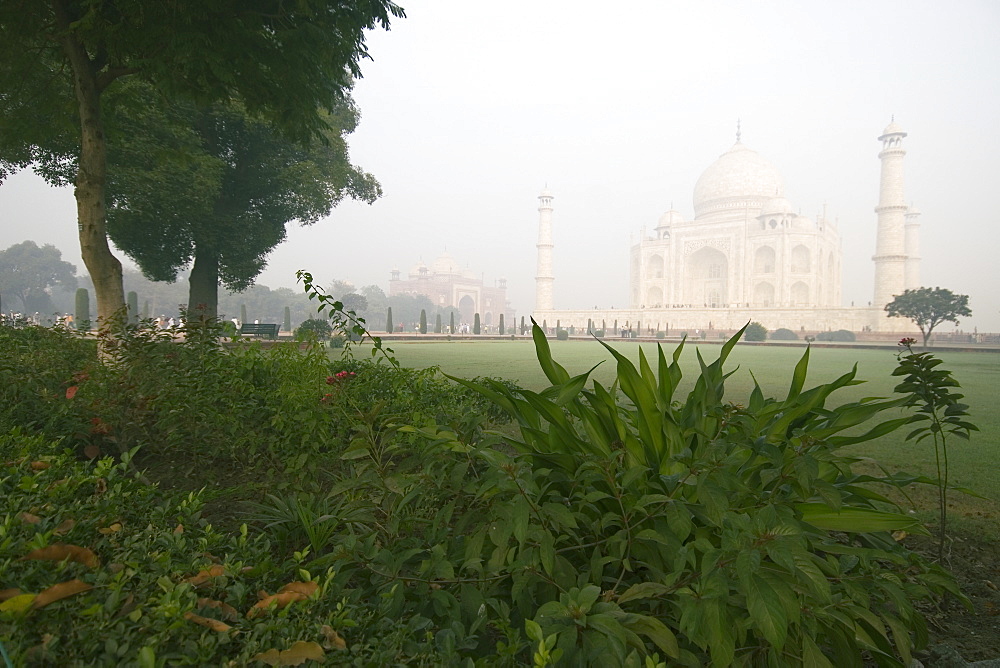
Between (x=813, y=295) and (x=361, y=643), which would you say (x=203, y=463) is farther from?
(x=813, y=295)

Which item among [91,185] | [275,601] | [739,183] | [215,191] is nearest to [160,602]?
[275,601]

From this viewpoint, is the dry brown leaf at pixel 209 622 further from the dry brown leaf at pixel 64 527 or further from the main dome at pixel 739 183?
the main dome at pixel 739 183

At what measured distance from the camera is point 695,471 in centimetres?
132

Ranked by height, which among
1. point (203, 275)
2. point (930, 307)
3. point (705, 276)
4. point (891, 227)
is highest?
point (891, 227)

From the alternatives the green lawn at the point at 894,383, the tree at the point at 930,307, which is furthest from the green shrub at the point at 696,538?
the tree at the point at 930,307

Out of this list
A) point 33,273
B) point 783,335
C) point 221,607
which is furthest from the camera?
point 33,273

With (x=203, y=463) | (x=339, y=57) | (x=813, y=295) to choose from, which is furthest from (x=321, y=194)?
(x=813, y=295)

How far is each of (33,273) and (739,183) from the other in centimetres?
6120

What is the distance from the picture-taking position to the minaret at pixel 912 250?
30594 mm

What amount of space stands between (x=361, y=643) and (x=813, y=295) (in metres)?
54.8

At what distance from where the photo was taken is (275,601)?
1.09 meters

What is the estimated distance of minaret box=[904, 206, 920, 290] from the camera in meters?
30.6

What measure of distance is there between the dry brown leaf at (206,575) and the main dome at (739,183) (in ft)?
192

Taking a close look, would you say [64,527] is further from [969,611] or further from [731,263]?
[731,263]
